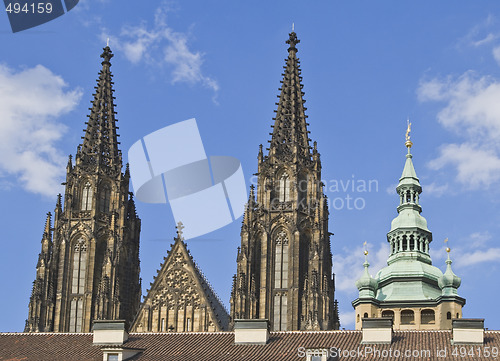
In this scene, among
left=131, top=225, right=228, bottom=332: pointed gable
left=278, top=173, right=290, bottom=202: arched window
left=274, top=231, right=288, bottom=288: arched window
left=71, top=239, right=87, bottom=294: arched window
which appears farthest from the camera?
left=278, top=173, right=290, bottom=202: arched window

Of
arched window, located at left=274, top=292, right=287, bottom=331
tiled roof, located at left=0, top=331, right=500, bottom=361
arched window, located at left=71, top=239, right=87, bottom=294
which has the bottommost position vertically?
tiled roof, located at left=0, top=331, right=500, bottom=361

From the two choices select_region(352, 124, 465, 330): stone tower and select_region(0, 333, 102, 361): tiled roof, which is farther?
select_region(352, 124, 465, 330): stone tower

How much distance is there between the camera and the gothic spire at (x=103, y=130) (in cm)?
8425

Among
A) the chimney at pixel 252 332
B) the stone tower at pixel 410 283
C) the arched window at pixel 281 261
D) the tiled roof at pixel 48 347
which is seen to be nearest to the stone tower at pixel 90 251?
the arched window at pixel 281 261

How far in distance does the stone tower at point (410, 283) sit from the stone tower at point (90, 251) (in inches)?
893

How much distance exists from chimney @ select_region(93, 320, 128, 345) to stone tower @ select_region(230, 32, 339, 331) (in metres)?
17.1

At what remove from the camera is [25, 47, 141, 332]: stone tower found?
79312 mm

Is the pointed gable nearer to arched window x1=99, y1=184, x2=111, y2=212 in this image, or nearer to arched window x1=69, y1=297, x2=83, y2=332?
arched window x1=69, y1=297, x2=83, y2=332

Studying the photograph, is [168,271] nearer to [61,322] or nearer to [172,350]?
[61,322]

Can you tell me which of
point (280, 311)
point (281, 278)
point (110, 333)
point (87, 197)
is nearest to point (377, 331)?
point (110, 333)

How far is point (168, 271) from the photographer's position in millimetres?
82312

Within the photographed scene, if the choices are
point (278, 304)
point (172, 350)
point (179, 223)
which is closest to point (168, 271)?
point (179, 223)

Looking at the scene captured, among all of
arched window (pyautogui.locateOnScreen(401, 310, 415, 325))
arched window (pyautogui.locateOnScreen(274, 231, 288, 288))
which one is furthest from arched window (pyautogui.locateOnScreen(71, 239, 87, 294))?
arched window (pyautogui.locateOnScreen(401, 310, 415, 325))

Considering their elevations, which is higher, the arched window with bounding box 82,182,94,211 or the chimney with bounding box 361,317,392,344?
the arched window with bounding box 82,182,94,211
